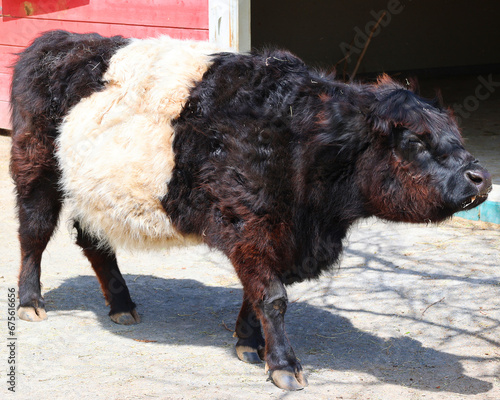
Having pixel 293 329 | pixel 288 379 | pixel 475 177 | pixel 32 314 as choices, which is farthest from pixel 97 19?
pixel 475 177

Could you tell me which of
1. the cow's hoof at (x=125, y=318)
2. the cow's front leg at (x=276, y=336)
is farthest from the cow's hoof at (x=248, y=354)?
the cow's hoof at (x=125, y=318)

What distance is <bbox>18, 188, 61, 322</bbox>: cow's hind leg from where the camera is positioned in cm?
421

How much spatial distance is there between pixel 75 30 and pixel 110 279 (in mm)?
5117

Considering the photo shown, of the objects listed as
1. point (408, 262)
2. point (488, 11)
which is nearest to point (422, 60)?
point (488, 11)

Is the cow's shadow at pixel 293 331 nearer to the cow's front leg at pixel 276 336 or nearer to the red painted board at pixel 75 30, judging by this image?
the cow's front leg at pixel 276 336

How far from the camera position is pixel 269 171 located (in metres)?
3.44

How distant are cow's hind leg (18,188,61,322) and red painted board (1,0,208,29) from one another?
3.50 metres

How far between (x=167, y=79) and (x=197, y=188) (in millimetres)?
642

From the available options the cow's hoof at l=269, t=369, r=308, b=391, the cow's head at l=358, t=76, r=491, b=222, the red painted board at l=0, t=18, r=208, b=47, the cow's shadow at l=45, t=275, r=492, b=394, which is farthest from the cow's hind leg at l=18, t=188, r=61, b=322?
the red painted board at l=0, t=18, r=208, b=47

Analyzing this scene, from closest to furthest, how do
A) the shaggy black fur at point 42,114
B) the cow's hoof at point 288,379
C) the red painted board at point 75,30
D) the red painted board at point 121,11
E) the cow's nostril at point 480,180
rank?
the cow's nostril at point 480,180
the cow's hoof at point 288,379
the shaggy black fur at point 42,114
the red painted board at point 121,11
the red painted board at point 75,30

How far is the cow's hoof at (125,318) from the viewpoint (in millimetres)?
4273

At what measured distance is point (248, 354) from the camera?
3773 millimetres

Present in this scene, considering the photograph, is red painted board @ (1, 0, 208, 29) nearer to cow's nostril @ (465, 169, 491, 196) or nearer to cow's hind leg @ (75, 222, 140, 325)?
cow's hind leg @ (75, 222, 140, 325)

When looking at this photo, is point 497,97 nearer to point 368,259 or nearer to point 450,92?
point 450,92
